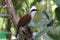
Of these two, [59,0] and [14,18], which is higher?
[14,18]

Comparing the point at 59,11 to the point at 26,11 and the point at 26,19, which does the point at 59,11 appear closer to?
the point at 26,19

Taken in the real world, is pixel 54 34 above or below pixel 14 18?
below

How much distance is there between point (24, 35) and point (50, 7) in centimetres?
36

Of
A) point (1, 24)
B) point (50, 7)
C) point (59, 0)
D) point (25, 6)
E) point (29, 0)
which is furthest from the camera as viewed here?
point (1, 24)

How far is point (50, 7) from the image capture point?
3.43 feet

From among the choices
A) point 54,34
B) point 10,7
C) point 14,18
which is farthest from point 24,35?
point 54,34

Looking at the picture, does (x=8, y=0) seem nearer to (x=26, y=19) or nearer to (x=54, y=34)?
(x=26, y=19)

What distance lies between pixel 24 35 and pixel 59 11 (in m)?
0.98

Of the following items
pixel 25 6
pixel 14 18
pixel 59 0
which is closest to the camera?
pixel 59 0

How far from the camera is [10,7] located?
132 centimetres

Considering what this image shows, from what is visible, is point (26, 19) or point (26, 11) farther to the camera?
point (26, 11)

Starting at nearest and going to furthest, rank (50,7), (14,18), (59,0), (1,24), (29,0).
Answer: (59,0) → (50,7) → (14,18) → (29,0) → (1,24)

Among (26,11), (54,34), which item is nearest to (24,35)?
(26,11)

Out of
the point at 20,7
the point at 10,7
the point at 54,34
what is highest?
the point at 20,7
